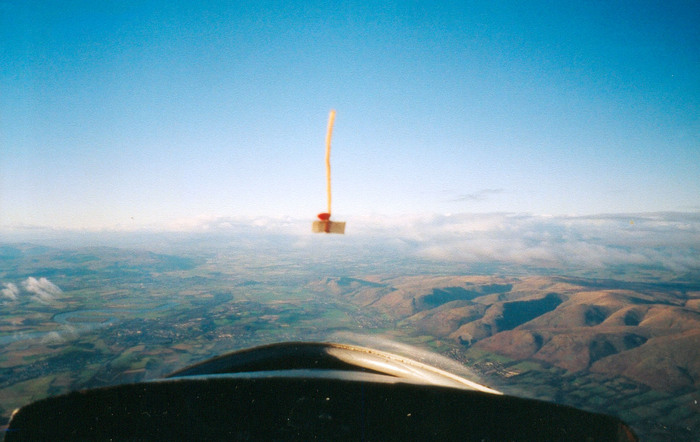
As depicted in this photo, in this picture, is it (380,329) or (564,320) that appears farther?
(564,320)

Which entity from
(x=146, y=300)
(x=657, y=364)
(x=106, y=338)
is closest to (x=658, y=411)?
(x=657, y=364)

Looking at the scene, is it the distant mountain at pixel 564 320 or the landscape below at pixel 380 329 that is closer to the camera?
the landscape below at pixel 380 329

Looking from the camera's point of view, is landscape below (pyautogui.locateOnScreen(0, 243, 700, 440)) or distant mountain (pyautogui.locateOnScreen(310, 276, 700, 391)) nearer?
landscape below (pyautogui.locateOnScreen(0, 243, 700, 440))

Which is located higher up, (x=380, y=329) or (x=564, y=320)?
(x=380, y=329)

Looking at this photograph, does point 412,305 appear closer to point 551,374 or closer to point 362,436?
point 551,374
